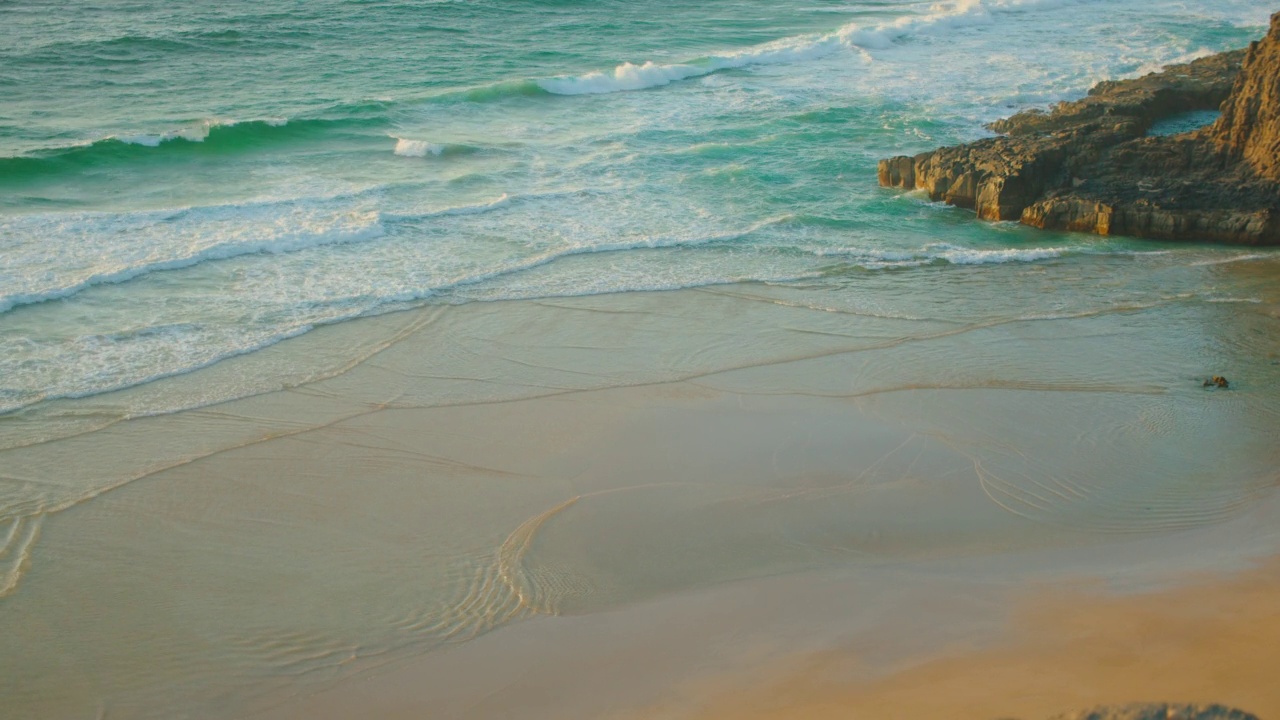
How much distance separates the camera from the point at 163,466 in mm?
8125

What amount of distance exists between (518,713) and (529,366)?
4740mm

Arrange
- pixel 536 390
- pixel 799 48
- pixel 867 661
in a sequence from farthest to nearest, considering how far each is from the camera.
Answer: pixel 799 48
pixel 536 390
pixel 867 661

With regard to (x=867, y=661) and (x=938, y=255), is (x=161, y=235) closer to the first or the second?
(x=938, y=255)

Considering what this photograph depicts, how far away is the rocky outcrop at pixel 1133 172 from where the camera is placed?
1316 cm

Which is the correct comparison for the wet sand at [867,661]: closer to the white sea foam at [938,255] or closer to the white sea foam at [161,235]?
the white sea foam at [938,255]

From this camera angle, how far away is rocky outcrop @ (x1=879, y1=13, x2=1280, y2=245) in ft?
43.2

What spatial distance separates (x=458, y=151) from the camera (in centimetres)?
1803

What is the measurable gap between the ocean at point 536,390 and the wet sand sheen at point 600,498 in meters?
0.03

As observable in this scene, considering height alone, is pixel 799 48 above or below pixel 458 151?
above

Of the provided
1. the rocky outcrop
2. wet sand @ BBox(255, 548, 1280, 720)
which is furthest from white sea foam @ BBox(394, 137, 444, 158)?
wet sand @ BBox(255, 548, 1280, 720)

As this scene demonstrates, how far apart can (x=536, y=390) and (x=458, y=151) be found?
9.85 meters

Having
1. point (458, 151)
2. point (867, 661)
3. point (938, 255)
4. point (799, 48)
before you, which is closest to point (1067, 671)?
point (867, 661)

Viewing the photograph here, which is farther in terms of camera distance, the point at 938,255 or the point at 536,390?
the point at 938,255

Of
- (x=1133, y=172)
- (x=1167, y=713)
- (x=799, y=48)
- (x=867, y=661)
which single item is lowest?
(x=867, y=661)
